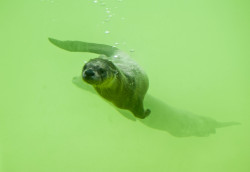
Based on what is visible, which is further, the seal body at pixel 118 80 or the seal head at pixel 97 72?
the seal body at pixel 118 80

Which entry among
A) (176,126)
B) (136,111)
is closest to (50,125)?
(176,126)

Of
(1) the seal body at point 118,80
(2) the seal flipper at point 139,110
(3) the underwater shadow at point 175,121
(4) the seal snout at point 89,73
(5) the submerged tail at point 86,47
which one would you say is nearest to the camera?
(4) the seal snout at point 89,73

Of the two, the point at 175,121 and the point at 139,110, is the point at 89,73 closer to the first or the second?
the point at 139,110

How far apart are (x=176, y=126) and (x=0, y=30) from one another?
5.51 metres

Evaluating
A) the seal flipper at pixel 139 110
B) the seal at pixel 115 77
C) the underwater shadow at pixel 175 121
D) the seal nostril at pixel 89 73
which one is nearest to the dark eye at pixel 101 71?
the seal at pixel 115 77

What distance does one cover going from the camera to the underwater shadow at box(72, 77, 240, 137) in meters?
4.64

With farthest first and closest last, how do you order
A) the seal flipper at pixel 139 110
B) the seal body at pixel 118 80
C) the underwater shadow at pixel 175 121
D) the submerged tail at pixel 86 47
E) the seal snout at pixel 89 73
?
1. the underwater shadow at pixel 175 121
2. the submerged tail at pixel 86 47
3. the seal flipper at pixel 139 110
4. the seal body at pixel 118 80
5. the seal snout at pixel 89 73

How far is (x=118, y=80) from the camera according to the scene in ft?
8.81

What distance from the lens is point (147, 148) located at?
558cm

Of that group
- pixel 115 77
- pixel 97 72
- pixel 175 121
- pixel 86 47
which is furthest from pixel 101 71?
pixel 175 121

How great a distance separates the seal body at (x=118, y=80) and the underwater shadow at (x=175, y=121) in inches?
45.4

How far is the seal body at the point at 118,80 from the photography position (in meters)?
2.18

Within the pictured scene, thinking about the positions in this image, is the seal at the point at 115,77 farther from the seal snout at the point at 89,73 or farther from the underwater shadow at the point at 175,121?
the underwater shadow at the point at 175,121

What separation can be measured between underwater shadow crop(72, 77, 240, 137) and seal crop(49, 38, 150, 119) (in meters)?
1.16
